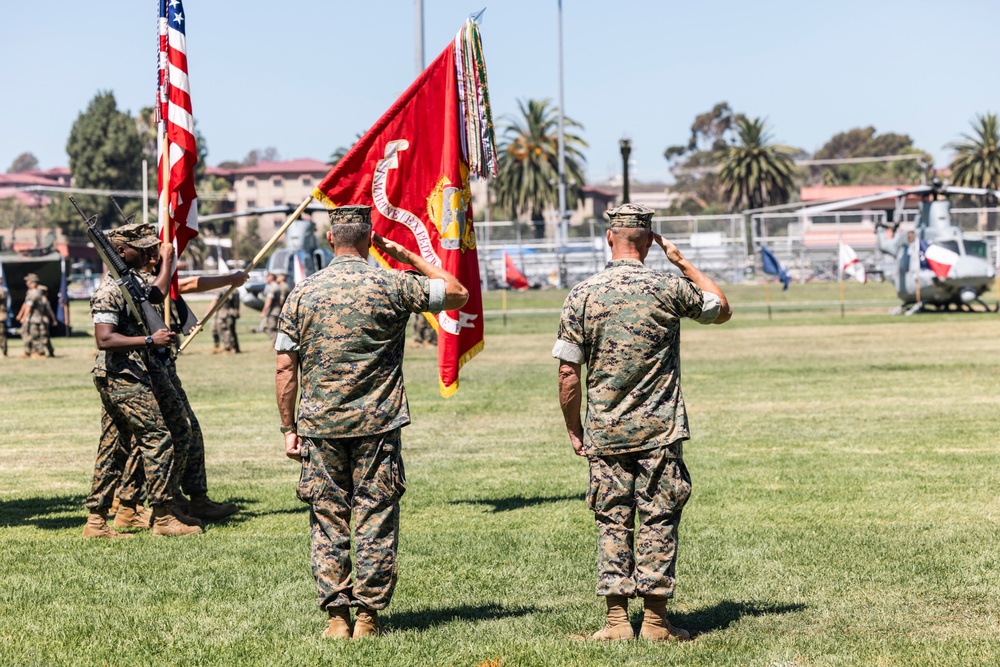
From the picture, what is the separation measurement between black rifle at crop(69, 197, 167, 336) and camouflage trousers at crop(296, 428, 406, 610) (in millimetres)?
3227

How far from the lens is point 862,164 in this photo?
16175 cm

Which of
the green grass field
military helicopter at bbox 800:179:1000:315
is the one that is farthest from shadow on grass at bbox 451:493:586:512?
military helicopter at bbox 800:179:1000:315

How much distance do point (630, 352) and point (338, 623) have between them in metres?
2.06

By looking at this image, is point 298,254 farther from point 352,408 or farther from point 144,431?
point 352,408

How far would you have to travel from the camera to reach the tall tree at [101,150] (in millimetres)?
122812

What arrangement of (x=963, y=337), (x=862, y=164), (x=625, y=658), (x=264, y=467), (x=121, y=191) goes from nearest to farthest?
(x=625, y=658), (x=264, y=467), (x=963, y=337), (x=121, y=191), (x=862, y=164)

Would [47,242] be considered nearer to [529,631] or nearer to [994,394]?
[994,394]

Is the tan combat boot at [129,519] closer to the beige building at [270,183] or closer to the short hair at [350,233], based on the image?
the short hair at [350,233]

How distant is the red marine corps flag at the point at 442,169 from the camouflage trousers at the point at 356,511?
3.62m

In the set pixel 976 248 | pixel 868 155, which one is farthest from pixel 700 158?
pixel 976 248

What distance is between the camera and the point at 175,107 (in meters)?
10.4

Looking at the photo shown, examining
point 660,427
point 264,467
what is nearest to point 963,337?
point 264,467

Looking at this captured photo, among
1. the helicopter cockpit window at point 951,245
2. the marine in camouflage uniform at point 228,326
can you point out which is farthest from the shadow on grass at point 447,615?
the helicopter cockpit window at point 951,245

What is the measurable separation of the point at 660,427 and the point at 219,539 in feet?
14.6
